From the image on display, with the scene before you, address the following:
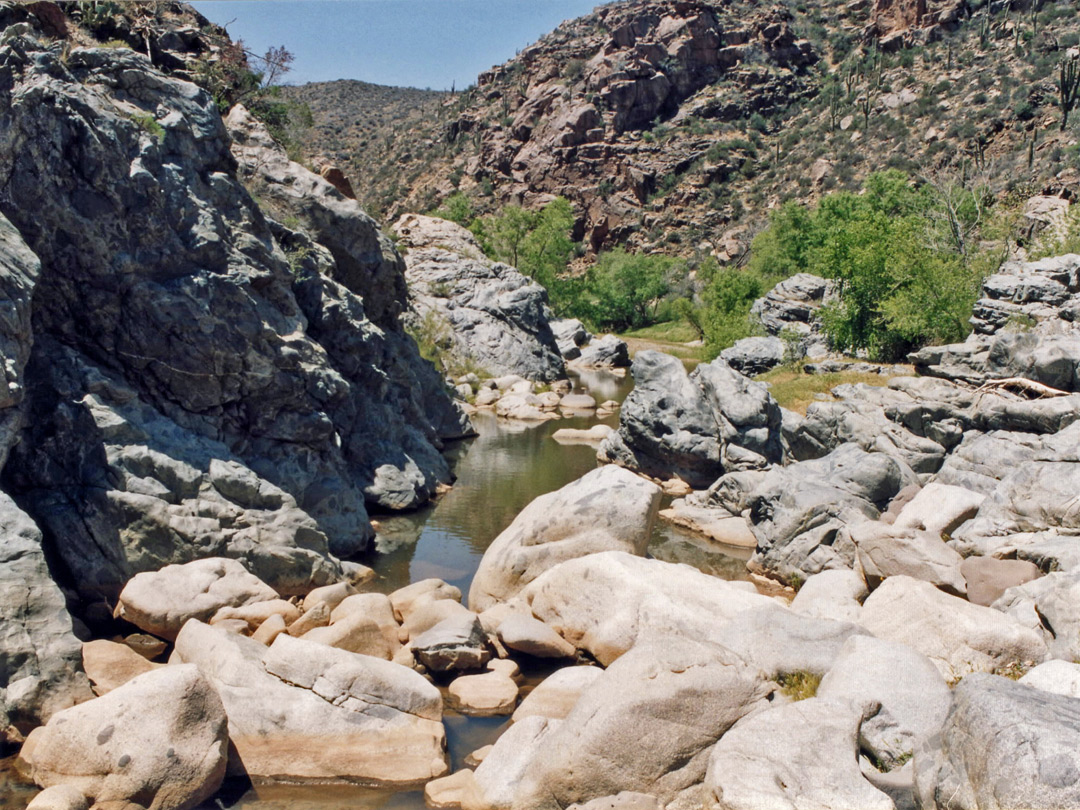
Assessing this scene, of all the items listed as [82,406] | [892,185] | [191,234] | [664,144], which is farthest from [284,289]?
[664,144]

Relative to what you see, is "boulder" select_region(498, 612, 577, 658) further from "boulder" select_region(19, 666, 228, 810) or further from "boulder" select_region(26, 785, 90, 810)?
"boulder" select_region(26, 785, 90, 810)

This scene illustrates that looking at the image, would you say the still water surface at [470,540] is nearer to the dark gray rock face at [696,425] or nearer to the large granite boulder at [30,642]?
the large granite boulder at [30,642]

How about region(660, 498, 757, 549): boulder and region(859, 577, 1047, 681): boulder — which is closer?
region(859, 577, 1047, 681): boulder

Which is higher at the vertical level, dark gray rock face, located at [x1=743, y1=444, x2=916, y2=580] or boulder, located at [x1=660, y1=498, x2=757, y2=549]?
dark gray rock face, located at [x1=743, y1=444, x2=916, y2=580]

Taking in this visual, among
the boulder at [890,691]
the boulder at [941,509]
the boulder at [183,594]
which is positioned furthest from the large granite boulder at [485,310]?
the boulder at [890,691]

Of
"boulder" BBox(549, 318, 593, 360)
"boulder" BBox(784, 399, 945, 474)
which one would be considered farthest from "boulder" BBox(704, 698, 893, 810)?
"boulder" BBox(549, 318, 593, 360)

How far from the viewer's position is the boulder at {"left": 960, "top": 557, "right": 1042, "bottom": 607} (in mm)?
11977

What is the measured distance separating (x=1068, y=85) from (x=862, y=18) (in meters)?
43.6

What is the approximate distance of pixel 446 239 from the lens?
161ft

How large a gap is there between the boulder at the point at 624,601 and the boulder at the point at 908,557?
2065 mm

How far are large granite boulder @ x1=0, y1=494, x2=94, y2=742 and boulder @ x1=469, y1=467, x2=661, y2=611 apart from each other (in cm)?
657

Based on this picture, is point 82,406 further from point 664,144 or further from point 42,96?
point 664,144

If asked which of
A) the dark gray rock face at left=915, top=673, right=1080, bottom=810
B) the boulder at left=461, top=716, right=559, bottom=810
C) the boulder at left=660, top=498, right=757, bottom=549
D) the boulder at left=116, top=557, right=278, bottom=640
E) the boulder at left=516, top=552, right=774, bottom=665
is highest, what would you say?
the dark gray rock face at left=915, top=673, right=1080, bottom=810

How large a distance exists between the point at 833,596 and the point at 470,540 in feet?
28.4
